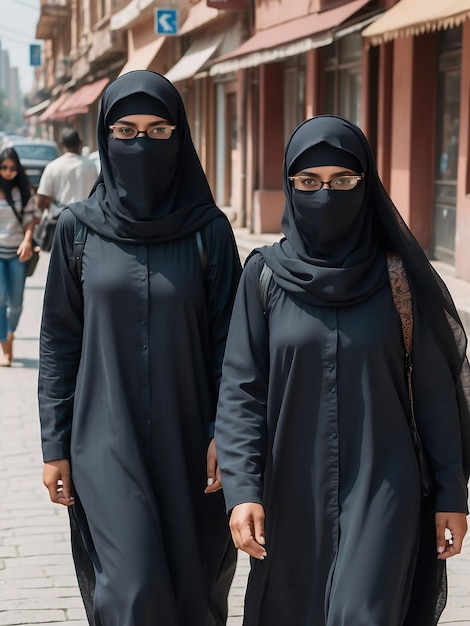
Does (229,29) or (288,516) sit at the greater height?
(229,29)

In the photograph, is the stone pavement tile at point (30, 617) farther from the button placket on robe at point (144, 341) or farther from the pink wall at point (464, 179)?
the pink wall at point (464, 179)

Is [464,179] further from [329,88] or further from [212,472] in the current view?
[212,472]

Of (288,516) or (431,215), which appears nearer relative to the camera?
(288,516)

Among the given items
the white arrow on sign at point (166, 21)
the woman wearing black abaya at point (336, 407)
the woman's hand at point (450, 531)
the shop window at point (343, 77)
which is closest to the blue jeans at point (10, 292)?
the woman wearing black abaya at point (336, 407)

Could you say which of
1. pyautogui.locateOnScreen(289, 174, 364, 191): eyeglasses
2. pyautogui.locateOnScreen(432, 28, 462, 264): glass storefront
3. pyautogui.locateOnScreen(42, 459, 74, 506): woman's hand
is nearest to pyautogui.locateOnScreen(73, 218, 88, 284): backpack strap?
pyautogui.locateOnScreen(42, 459, 74, 506): woman's hand

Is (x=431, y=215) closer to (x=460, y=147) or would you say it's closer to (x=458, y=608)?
(x=460, y=147)

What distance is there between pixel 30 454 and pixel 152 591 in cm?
388

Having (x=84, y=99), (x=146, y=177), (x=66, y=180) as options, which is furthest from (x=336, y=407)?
(x=84, y=99)

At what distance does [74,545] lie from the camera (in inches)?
155

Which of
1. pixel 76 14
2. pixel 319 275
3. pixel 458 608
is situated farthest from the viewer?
pixel 76 14

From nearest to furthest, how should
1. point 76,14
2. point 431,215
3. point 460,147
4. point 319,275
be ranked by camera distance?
point 319,275 < point 460,147 < point 431,215 < point 76,14

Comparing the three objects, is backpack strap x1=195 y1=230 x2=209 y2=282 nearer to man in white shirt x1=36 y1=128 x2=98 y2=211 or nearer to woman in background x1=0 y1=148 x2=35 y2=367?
woman in background x1=0 y1=148 x2=35 y2=367

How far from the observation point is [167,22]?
25047 millimetres

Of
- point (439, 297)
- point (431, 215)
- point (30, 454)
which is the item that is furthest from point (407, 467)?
point (431, 215)
